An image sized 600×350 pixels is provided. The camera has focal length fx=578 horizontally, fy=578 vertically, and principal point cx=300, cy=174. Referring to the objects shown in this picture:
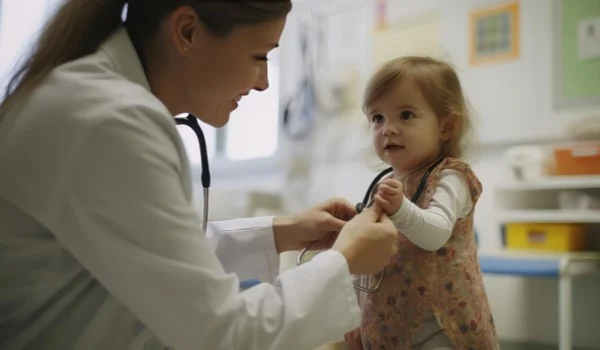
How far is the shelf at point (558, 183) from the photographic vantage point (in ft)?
7.01

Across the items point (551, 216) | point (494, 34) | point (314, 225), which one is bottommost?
point (551, 216)

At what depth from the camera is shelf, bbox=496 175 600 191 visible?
2.14 metres

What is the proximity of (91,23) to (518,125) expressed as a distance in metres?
2.09

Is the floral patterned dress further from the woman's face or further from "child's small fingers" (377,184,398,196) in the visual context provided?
the woman's face

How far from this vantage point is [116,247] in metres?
0.72

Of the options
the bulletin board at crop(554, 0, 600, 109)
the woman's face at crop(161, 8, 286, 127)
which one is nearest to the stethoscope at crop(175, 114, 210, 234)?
the woman's face at crop(161, 8, 286, 127)

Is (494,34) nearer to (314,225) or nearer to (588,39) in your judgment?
(588,39)

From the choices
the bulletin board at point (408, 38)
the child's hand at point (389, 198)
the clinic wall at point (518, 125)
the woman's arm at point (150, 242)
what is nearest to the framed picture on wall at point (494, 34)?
the clinic wall at point (518, 125)

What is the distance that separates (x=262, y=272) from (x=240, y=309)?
548 mm

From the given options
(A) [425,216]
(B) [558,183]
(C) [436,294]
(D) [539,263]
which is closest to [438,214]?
(A) [425,216]

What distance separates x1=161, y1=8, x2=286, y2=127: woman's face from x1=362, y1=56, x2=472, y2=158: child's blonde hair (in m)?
0.35

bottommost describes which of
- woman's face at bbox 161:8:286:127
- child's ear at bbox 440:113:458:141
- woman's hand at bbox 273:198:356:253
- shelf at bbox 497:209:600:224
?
shelf at bbox 497:209:600:224

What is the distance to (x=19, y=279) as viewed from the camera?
0.84 m

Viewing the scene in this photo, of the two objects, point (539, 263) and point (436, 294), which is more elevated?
point (436, 294)
